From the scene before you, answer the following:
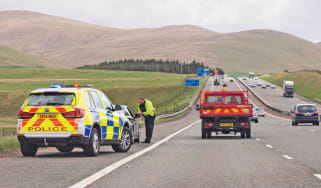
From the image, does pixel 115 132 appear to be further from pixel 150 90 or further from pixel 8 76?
pixel 8 76

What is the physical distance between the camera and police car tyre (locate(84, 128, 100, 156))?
15.6 m

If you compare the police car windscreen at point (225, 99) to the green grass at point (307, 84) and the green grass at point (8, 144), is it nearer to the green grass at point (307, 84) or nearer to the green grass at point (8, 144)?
the green grass at point (8, 144)

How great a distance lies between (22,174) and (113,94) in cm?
11177

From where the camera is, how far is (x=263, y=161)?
15.2 m

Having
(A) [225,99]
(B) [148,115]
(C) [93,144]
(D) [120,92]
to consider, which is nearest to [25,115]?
(C) [93,144]

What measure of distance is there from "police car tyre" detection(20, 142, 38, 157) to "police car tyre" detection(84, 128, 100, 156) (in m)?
1.39

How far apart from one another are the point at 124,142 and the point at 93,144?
2480mm

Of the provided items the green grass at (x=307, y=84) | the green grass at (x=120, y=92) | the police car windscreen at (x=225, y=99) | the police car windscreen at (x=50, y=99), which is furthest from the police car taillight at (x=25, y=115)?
the green grass at (x=307, y=84)

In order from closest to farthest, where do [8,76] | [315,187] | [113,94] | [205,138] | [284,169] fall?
[315,187] → [284,169] → [205,138] → [113,94] → [8,76]

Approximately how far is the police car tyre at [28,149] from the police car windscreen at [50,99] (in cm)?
111

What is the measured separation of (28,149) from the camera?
15.9m

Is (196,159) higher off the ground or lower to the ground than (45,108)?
lower

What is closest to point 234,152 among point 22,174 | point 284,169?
point 284,169

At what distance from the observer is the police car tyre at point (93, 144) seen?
15.6 metres
